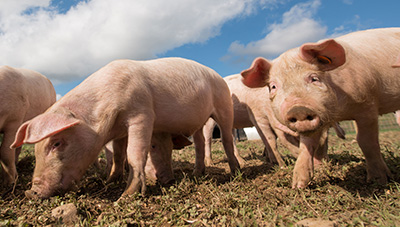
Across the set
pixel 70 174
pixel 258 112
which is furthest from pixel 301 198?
pixel 258 112

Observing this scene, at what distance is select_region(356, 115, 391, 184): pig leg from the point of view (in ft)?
12.0

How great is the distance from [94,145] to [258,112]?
3.98 meters

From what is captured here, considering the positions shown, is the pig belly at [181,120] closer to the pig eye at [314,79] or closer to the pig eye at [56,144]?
the pig eye at [56,144]

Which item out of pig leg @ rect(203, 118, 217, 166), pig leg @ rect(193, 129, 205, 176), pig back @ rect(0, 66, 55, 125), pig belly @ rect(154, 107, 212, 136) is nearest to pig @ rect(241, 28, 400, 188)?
pig belly @ rect(154, 107, 212, 136)

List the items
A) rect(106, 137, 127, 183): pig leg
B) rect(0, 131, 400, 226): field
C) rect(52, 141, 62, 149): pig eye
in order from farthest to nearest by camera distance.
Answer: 1. rect(106, 137, 127, 183): pig leg
2. rect(52, 141, 62, 149): pig eye
3. rect(0, 131, 400, 226): field

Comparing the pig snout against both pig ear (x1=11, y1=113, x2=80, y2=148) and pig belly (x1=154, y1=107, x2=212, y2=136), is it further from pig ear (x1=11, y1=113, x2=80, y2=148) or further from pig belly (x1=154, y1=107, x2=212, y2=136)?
pig belly (x1=154, y1=107, x2=212, y2=136)

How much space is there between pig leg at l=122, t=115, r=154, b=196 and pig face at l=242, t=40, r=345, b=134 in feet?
5.18

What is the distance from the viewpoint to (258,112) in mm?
6543

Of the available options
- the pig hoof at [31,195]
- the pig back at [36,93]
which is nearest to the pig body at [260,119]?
the pig hoof at [31,195]

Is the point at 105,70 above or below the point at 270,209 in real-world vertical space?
above

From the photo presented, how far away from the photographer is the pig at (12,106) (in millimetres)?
4582

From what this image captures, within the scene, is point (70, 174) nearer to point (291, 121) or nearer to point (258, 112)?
point (291, 121)

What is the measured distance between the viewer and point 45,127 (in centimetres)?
304

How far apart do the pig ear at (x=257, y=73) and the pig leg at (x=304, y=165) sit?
0.96 metres
